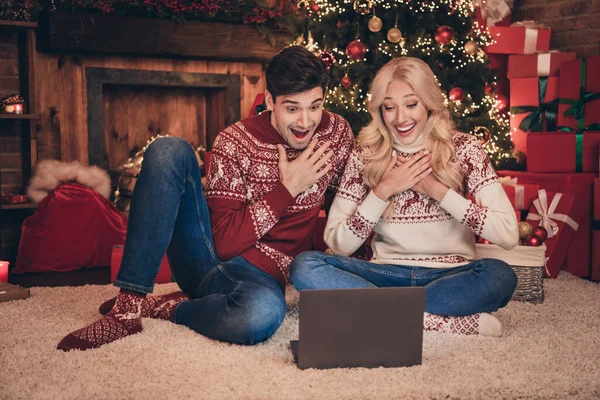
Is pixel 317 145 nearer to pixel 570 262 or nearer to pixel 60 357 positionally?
pixel 60 357

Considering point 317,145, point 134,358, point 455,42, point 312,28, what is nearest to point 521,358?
point 317,145

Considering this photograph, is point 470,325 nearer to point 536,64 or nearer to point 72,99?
point 536,64

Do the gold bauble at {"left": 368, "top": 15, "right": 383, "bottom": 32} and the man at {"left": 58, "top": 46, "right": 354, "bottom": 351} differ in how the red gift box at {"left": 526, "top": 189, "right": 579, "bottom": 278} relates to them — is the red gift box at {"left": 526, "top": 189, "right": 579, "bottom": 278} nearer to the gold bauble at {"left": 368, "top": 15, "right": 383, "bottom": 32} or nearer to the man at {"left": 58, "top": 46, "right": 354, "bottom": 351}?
the gold bauble at {"left": 368, "top": 15, "right": 383, "bottom": 32}

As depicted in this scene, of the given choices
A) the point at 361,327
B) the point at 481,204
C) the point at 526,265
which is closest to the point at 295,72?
the point at 481,204

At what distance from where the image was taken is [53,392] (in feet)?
5.56

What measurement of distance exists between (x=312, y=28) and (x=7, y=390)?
258 centimetres

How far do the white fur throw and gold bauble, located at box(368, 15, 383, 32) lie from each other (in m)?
1.67

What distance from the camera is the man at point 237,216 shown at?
6.76ft

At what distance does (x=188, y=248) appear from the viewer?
220cm

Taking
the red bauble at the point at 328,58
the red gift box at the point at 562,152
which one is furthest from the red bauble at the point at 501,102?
the red bauble at the point at 328,58

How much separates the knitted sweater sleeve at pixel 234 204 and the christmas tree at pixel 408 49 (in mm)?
1397

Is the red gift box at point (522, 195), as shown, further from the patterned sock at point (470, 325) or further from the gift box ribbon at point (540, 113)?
the patterned sock at point (470, 325)

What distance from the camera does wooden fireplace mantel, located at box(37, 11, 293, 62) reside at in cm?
393

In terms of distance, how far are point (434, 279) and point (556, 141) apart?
63.2 inches
